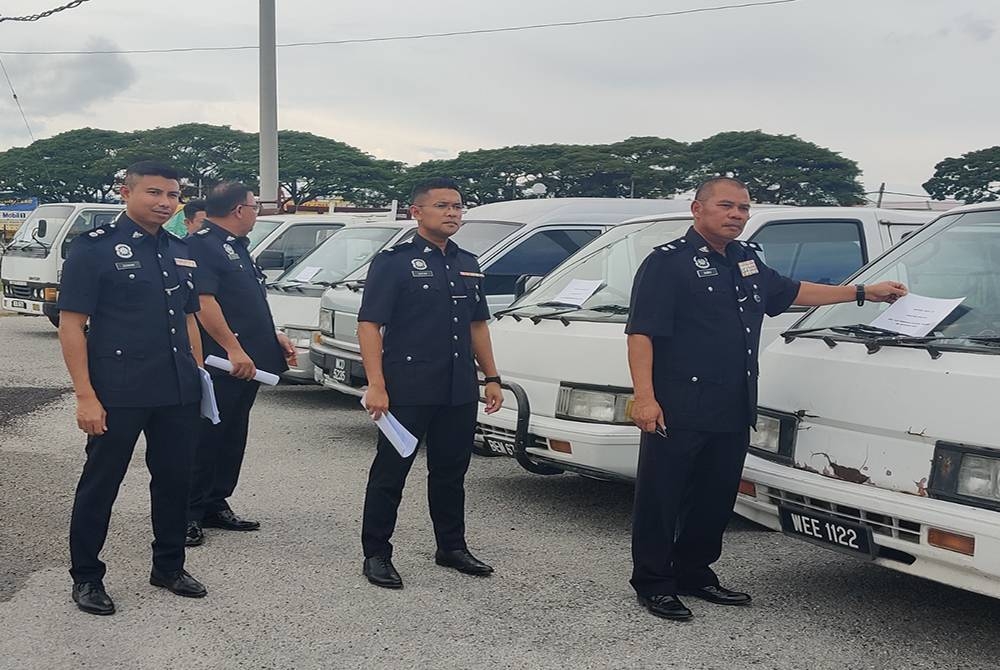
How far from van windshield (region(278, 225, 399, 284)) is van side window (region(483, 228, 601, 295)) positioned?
2.10m

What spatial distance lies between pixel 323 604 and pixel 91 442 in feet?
3.80

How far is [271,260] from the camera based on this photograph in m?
11.8

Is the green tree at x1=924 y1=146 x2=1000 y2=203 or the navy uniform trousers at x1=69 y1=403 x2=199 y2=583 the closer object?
the navy uniform trousers at x1=69 y1=403 x2=199 y2=583

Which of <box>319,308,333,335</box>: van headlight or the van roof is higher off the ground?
the van roof

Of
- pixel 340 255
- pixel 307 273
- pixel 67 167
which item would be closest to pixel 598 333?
pixel 307 273

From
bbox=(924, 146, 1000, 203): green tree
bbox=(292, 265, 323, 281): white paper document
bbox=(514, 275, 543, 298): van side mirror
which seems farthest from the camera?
bbox=(924, 146, 1000, 203): green tree

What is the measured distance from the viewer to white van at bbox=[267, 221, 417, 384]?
1009 cm

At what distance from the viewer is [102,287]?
455 cm

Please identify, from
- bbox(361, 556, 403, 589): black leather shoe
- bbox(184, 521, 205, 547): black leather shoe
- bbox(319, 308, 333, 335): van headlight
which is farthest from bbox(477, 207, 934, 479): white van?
bbox(319, 308, 333, 335): van headlight

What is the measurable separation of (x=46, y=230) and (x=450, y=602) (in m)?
13.1

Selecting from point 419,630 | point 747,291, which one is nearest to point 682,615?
point 419,630

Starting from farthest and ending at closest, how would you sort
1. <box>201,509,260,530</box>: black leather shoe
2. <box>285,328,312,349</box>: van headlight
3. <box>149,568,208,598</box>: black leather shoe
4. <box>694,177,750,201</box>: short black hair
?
1. <box>285,328,312,349</box>: van headlight
2. <box>201,509,260,530</box>: black leather shoe
3. <box>149,568,208,598</box>: black leather shoe
4. <box>694,177,750,201</box>: short black hair

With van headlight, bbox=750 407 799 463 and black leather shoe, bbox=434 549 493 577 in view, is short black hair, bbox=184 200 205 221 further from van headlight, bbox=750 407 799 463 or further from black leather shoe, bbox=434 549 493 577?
van headlight, bbox=750 407 799 463

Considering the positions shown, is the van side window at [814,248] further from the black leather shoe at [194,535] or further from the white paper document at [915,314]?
the black leather shoe at [194,535]
